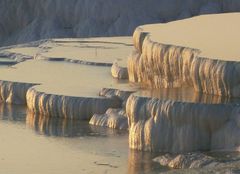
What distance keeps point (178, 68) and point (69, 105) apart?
260 centimetres

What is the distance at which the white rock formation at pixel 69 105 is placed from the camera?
1933 centimetres

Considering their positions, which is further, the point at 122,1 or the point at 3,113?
the point at 122,1

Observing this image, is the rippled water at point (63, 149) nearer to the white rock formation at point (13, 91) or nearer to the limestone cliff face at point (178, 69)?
Result: the limestone cliff face at point (178, 69)

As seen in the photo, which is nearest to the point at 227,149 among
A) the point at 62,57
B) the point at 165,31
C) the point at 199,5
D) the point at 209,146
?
the point at 209,146

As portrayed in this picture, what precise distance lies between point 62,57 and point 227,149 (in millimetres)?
10949

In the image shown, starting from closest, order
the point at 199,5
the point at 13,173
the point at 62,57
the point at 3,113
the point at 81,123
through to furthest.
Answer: the point at 13,173, the point at 81,123, the point at 3,113, the point at 62,57, the point at 199,5

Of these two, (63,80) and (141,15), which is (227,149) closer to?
(63,80)

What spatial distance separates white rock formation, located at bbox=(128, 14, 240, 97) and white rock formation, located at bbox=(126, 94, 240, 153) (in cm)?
74

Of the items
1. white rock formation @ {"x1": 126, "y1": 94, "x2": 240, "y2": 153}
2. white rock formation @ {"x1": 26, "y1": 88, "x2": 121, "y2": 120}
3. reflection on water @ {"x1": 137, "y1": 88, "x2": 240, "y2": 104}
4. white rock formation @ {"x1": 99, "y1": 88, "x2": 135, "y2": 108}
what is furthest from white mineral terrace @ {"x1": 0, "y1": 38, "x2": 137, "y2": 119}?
white rock formation @ {"x1": 126, "y1": 94, "x2": 240, "y2": 153}

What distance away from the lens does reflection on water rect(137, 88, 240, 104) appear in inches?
628

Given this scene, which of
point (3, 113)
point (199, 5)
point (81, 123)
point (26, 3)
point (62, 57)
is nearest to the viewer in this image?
point (81, 123)

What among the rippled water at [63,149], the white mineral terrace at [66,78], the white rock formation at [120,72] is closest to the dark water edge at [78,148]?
the rippled water at [63,149]

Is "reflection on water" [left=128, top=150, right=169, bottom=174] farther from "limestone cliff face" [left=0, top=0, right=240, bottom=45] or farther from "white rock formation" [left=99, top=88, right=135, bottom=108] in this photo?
"limestone cliff face" [left=0, top=0, right=240, bottom=45]

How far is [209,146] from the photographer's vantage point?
15672 mm
